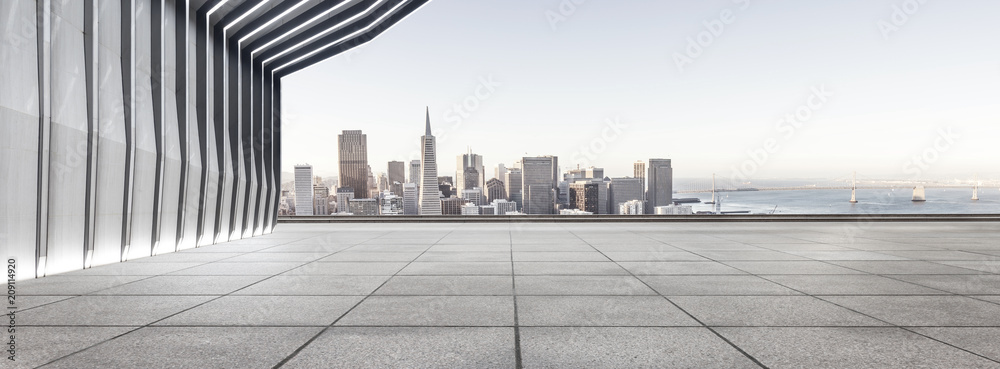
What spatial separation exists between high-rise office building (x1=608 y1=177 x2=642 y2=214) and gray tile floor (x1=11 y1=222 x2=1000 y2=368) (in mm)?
58383

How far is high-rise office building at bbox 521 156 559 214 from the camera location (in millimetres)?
74312

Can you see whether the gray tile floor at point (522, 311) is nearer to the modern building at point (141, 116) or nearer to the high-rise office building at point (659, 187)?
the modern building at point (141, 116)

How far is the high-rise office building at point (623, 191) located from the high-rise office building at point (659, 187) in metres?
4.20

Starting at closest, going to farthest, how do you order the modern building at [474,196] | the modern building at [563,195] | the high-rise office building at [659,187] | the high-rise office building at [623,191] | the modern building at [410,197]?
the high-rise office building at [659,187]
the high-rise office building at [623,191]
the modern building at [563,195]
the modern building at [410,197]
the modern building at [474,196]

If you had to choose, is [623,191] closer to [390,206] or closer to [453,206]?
[453,206]

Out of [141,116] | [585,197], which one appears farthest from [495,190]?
[141,116]

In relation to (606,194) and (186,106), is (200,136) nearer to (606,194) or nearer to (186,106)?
(186,106)

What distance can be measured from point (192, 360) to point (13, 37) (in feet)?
20.9

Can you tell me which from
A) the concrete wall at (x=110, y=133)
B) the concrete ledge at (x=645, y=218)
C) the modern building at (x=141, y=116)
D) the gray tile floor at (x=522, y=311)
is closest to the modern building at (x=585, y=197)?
the concrete ledge at (x=645, y=218)

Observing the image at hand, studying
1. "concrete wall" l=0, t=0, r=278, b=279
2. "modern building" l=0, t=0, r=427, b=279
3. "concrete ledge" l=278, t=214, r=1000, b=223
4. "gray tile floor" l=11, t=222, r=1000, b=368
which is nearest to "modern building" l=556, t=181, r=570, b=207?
"concrete ledge" l=278, t=214, r=1000, b=223

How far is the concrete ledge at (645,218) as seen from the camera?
19.6m

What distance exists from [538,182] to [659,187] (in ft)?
72.8

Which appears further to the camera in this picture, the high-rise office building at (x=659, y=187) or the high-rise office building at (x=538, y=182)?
the high-rise office building at (x=538, y=182)

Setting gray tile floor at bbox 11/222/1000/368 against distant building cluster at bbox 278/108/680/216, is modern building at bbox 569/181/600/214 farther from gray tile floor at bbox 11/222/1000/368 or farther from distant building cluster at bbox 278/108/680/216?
gray tile floor at bbox 11/222/1000/368
